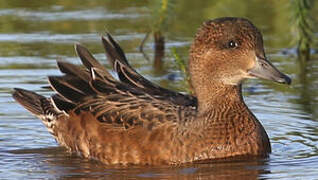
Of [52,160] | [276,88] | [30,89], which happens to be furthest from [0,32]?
[52,160]

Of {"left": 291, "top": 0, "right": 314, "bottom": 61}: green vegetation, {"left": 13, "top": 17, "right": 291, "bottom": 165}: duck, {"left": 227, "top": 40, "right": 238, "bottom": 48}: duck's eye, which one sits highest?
{"left": 291, "top": 0, "right": 314, "bottom": 61}: green vegetation

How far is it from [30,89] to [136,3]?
16.4 ft

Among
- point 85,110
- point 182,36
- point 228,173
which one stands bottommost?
point 228,173

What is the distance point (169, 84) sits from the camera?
38.1ft

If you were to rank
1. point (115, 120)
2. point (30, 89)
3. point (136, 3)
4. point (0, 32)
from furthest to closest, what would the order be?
point (136, 3) < point (0, 32) < point (30, 89) < point (115, 120)

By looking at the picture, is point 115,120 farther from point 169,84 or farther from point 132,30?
point 132,30

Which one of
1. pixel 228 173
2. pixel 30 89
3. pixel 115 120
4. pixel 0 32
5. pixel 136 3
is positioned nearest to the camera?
pixel 228 173

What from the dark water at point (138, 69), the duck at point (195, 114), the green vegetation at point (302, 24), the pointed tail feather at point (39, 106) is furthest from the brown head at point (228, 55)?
the green vegetation at point (302, 24)

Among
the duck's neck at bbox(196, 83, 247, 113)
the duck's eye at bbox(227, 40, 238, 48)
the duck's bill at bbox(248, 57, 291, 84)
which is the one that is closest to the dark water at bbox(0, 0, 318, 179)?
the duck's neck at bbox(196, 83, 247, 113)

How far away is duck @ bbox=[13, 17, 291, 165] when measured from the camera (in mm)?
8703

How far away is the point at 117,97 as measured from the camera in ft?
30.4

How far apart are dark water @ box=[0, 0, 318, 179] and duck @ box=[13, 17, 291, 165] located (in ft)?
0.46

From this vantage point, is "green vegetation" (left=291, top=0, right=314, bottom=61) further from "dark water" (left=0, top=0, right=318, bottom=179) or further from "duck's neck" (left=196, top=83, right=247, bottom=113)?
"duck's neck" (left=196, top=83, right=247, bottom=113)

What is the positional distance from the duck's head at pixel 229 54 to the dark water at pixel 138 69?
0.74 m
